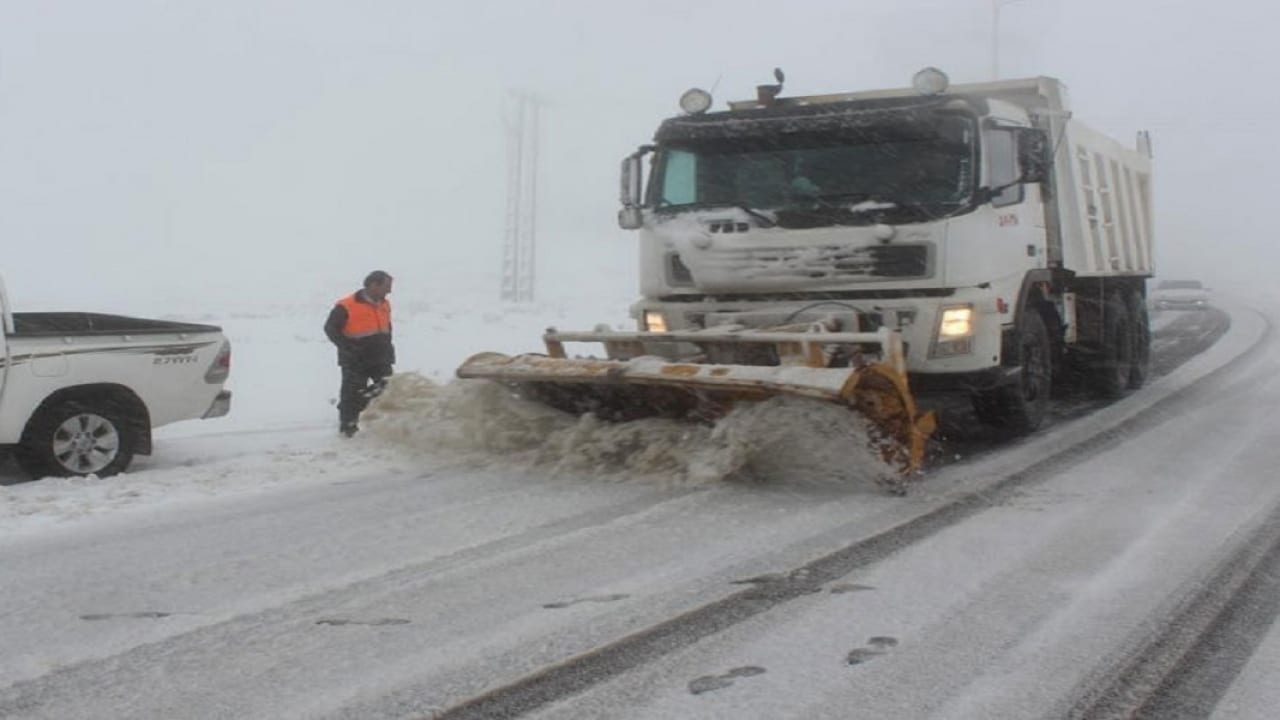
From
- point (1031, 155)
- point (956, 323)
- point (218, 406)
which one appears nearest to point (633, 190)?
point (956, 323)

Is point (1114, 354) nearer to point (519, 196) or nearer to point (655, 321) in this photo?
point (655, 321)

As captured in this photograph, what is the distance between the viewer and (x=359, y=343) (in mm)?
9500

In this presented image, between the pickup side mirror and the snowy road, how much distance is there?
2.04 meters

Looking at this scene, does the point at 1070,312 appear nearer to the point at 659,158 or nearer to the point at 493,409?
the point at 659,158

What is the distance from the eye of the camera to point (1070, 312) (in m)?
10.5

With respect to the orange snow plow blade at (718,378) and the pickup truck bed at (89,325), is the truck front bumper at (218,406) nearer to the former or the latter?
the pickup truck bed at (89,325)

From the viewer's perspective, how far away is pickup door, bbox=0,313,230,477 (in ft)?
23.9

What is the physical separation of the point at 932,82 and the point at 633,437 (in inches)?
121

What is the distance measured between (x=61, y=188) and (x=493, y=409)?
66831mm

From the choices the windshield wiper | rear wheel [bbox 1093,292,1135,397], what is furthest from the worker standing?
rear wheel [bbox 1093,292,1135,397]

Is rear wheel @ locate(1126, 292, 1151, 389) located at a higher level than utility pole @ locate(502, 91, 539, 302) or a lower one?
lower

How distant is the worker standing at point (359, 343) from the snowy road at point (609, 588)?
1531mm

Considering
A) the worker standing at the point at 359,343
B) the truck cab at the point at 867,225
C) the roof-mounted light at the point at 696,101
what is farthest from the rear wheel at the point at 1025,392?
the worker standing at the point at 359,343

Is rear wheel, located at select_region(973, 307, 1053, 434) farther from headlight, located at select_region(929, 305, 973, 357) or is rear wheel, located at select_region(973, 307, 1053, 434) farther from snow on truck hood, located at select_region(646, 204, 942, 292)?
snow on truck hood, located at select_region(646, 204, 942, 292)
